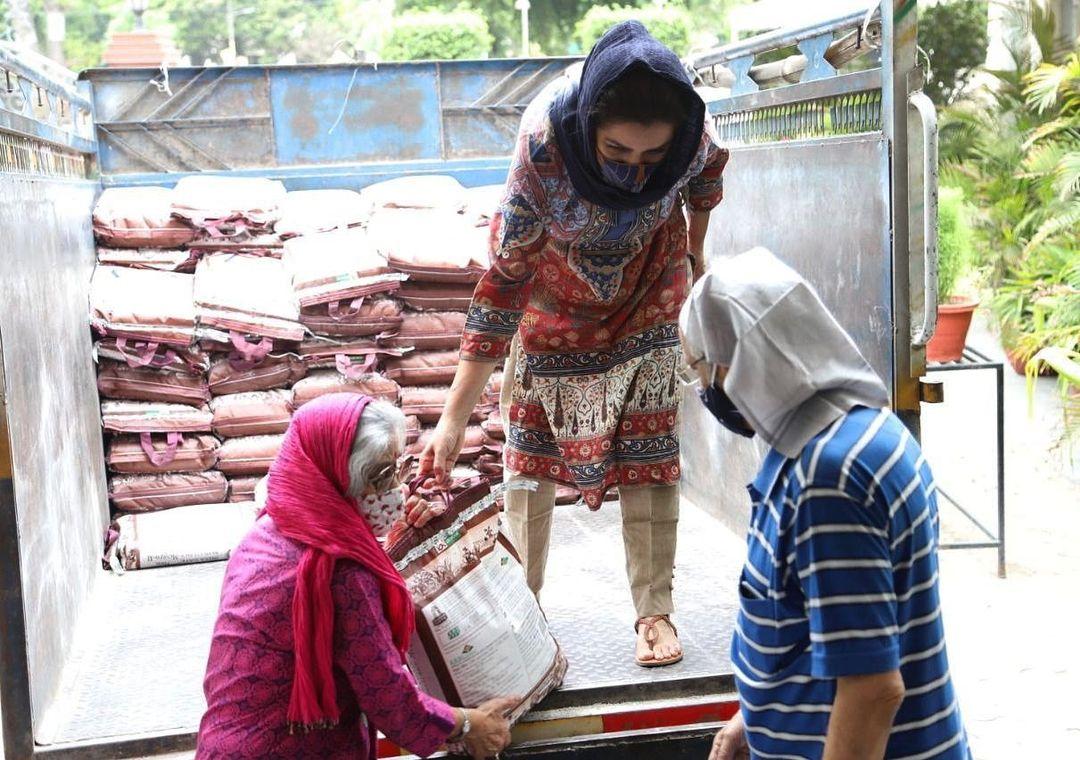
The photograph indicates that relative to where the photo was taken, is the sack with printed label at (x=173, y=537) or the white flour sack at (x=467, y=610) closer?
the white flour sack at (x=467, y=610)

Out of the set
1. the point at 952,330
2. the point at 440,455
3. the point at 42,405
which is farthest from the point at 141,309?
the point at 952,330

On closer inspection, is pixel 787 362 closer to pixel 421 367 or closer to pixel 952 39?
pixel 421 367

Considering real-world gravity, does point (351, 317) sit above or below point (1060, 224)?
below

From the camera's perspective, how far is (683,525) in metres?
4.07

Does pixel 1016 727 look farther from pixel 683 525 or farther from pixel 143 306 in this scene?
pixel 143 306

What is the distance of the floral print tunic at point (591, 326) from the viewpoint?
274 centimetres

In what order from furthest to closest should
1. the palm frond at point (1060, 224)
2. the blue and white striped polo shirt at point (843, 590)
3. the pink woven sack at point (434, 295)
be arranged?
1. the palm frond at point (1060, 224)
2. the pink woven sack at point (434, 295)
3. the blue and white striped polo shirt at point (843, 590)

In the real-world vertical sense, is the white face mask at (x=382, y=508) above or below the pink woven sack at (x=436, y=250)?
below

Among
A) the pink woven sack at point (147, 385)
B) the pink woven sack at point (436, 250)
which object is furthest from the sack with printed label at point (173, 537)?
the pink woven sack at point (436, 250)

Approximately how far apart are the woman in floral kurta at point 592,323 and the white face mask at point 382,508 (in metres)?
0.47

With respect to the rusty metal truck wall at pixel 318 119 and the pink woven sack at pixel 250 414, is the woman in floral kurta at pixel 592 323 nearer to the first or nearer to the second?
the pink woven sack at pixel 250 414

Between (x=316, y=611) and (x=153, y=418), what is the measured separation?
8.40 feet

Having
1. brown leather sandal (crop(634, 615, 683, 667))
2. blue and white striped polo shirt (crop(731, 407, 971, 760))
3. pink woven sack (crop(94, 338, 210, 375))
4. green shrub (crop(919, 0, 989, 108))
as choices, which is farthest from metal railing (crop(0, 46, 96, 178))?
green shrub (crop(919, 0, 989, 108))

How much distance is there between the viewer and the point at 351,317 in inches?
178
